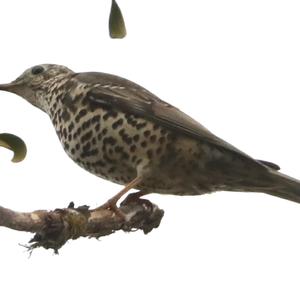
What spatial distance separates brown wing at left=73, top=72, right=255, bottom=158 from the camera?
21.9 feet

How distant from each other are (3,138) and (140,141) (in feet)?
8.76

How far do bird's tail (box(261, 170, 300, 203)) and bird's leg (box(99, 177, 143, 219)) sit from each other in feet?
3.64

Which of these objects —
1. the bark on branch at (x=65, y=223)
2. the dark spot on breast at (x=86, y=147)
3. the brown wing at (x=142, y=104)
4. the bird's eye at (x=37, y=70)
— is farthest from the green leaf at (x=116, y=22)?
the bird's eye at (x=37, y=70)

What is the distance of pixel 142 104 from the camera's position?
22.9ft

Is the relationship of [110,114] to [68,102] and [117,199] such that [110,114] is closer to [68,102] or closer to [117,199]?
[68,102]

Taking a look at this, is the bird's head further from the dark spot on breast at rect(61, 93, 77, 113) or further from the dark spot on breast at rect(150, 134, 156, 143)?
the dark spot on breast at rect(150, 134, 156, 143)

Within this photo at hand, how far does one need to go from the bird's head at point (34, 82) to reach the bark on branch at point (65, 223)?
216 cm

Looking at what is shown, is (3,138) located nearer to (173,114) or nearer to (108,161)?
(108,161)

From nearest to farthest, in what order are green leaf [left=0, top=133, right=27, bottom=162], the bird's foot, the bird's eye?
1. green leaf [left=0, top=133, right=27, bottom=162]
2. the bird's foot
3. the bird's eye

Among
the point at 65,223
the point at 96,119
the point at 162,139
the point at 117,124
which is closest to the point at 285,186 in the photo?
the point at 162,139

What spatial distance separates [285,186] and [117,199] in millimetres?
1489

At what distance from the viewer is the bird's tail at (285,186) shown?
659cm

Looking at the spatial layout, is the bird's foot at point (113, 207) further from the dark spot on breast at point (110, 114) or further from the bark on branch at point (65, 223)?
the dark spot on breast at point (110, 114)

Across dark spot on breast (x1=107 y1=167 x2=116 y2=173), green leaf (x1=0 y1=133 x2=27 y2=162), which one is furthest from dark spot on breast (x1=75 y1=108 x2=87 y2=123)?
green leaf (x1=0 y1=133 x2=27 y2=162)
